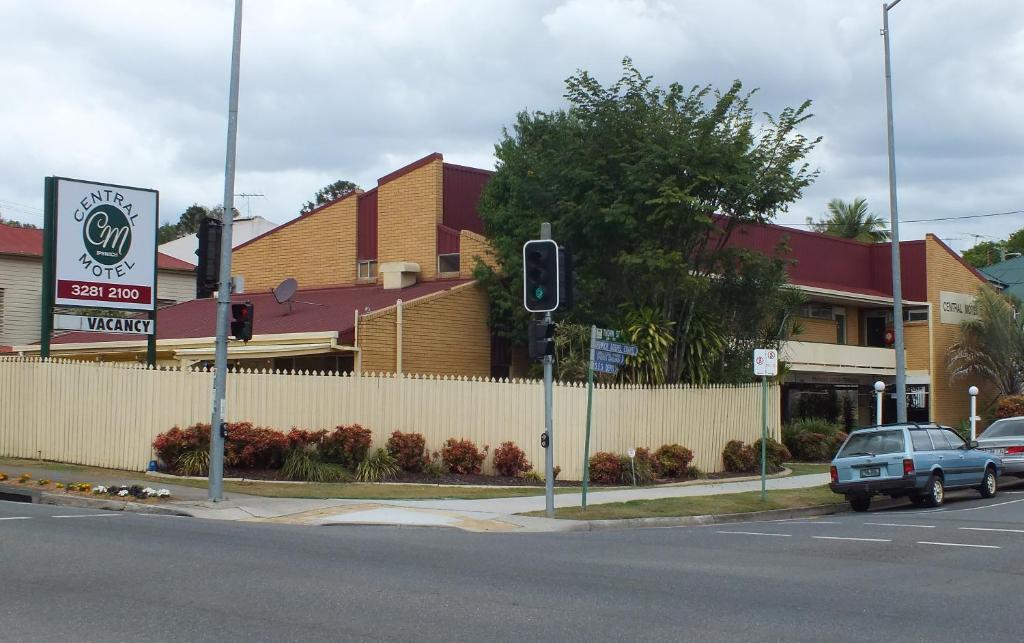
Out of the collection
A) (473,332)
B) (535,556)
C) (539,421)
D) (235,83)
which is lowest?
(535,556)

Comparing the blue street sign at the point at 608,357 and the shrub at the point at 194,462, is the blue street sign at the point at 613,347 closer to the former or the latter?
the blue street sign at the point at 608,357

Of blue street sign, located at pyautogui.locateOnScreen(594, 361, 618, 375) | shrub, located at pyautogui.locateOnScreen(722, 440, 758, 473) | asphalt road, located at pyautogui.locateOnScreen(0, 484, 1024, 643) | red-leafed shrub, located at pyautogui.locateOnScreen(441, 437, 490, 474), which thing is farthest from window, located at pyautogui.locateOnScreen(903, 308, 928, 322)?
asphalt road, located at pyautogui.locateOnScreen(0, 484, 1024, 643)

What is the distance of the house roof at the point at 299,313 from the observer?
26484mm

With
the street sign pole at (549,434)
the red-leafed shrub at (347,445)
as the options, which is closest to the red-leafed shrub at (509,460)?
the red-leafed shrub at (347,445)

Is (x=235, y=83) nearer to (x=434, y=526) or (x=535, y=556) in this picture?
(x=434, y=526)

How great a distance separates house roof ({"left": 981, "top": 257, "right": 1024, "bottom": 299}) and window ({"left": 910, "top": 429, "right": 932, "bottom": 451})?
3477 centimetres

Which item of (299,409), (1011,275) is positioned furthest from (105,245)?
(1011,275)

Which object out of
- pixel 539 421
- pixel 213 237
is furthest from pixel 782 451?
pixel 213 237

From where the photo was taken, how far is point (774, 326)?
29.4 m

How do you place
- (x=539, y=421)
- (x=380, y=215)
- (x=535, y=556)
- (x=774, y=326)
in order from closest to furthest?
(x=535, y=556) → (x=539, y=421) → (x=774, y=326) → (x=380, y=215)

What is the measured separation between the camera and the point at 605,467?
896 inches

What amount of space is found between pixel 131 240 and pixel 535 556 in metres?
14.4

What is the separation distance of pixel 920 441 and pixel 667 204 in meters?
7.17

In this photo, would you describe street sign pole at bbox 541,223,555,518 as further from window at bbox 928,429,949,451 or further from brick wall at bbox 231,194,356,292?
brick wall at bbox 231,194,356,292
